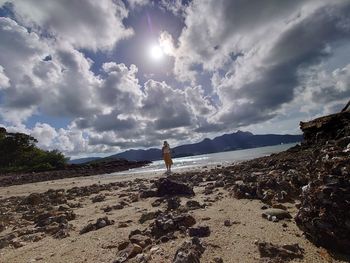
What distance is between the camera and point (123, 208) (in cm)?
857

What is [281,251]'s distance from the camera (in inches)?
155

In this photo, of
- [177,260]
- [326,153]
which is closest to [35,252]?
[177,260]

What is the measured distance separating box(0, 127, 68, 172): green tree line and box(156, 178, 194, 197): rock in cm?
5464

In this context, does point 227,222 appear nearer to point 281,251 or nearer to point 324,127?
point 281,251

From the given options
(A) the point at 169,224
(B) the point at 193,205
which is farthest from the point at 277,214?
(B) the point at 193,205

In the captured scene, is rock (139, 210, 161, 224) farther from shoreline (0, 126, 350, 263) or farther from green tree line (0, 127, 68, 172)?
green tree line (0, 127, 68, 172)

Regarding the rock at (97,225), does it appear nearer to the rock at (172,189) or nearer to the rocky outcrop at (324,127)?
the rock at (172,189)

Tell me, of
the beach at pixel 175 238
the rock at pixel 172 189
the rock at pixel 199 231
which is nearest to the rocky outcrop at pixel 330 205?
the beach at pixel 175 238

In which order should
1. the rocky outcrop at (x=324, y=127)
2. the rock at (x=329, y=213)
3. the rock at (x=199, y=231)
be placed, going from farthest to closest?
the rocky outcrop at (x=324, y=127) < the rock at (x=199, y=231) < the rock at (x=329, y=213)

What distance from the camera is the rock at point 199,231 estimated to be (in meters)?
5.04

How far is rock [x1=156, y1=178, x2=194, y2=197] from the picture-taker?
9.82 metres

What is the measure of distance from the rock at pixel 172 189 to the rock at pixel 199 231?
14.8ft

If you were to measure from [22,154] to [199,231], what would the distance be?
223 feet

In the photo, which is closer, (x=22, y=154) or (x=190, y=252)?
(x=190, y=252)
